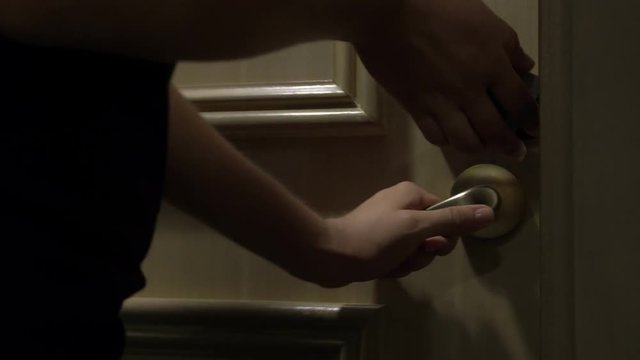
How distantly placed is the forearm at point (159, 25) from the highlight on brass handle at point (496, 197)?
24 cm

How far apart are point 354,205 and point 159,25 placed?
0.32 metres

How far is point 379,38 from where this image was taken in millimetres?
476

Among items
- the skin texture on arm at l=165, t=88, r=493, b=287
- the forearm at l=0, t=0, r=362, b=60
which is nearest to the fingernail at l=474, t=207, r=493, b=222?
the skin texture on arm at l=165, t=88, r=493, b=287

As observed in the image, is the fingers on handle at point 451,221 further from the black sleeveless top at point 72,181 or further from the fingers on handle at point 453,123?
the black sleeveless top at point 72,181

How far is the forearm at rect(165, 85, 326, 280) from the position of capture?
0.51 m

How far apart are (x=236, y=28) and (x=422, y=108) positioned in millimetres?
205

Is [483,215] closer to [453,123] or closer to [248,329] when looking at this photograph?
[453,123]

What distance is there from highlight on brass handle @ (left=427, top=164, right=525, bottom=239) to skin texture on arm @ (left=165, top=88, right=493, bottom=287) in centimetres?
2

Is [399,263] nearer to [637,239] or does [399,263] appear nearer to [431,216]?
[431,216]

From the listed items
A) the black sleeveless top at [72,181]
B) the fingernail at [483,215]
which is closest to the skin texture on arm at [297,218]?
the fingernail at [483,215]

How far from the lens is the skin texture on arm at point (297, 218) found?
511 mm

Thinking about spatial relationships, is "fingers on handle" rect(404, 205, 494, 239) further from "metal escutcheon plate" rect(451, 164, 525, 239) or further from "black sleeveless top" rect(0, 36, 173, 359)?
"black sleeveless top" rect(0, 36, 173, 359)

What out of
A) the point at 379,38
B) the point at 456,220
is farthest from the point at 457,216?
the point at 379,38

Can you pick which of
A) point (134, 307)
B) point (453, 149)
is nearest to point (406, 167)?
point (453, 149)
